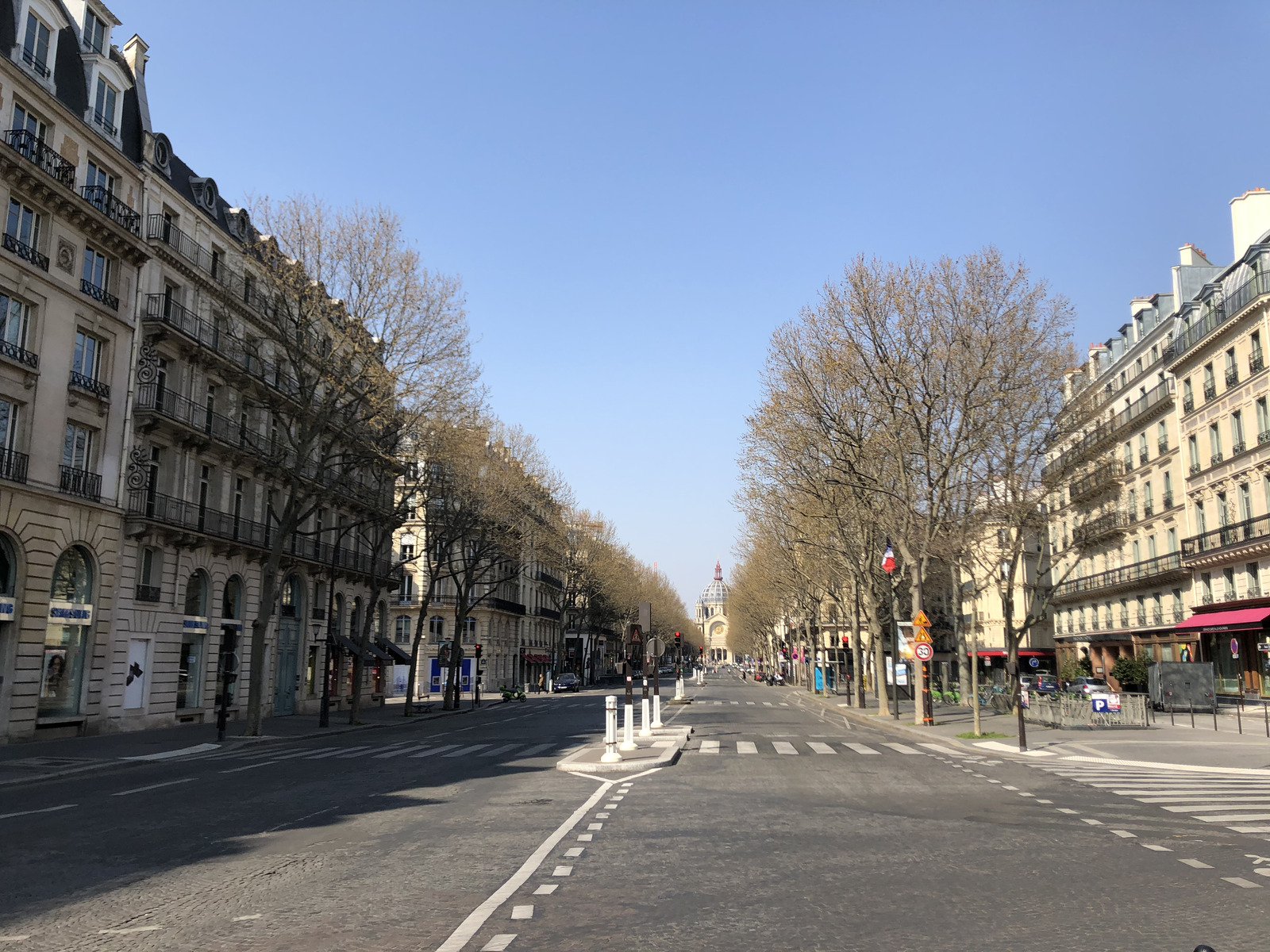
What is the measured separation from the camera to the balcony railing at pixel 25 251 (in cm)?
2439

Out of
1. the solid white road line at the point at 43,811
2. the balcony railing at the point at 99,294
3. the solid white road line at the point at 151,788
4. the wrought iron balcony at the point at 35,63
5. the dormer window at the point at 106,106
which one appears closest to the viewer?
the solid white road line at the point at 43,811

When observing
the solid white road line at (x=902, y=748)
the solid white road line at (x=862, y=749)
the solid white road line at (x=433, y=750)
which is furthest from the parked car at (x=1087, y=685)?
the solid white road line at (x=433, y=750)

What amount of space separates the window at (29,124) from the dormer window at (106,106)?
7.94ft

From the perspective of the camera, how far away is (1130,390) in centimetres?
5241

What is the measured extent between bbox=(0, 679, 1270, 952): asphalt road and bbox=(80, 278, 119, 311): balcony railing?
1645cm

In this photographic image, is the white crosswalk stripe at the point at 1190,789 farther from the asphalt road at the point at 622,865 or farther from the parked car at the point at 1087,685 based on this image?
the parked car at the point at 1087,685

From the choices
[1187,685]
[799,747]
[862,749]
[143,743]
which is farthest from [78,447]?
[1187,685]

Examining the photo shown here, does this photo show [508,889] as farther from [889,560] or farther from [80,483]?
[889,560]

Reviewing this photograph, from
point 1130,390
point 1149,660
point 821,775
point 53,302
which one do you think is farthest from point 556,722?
point 1130,390

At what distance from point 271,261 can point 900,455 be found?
20.0 metres

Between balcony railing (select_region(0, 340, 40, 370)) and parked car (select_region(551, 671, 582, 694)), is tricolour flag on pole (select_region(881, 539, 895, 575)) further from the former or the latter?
parked car (select_region(551, 671, 582, 694))

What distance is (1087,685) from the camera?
41938mm

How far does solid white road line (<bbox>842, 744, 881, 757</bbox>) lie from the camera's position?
70.6 ft

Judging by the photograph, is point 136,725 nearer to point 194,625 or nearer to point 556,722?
point 194,625
